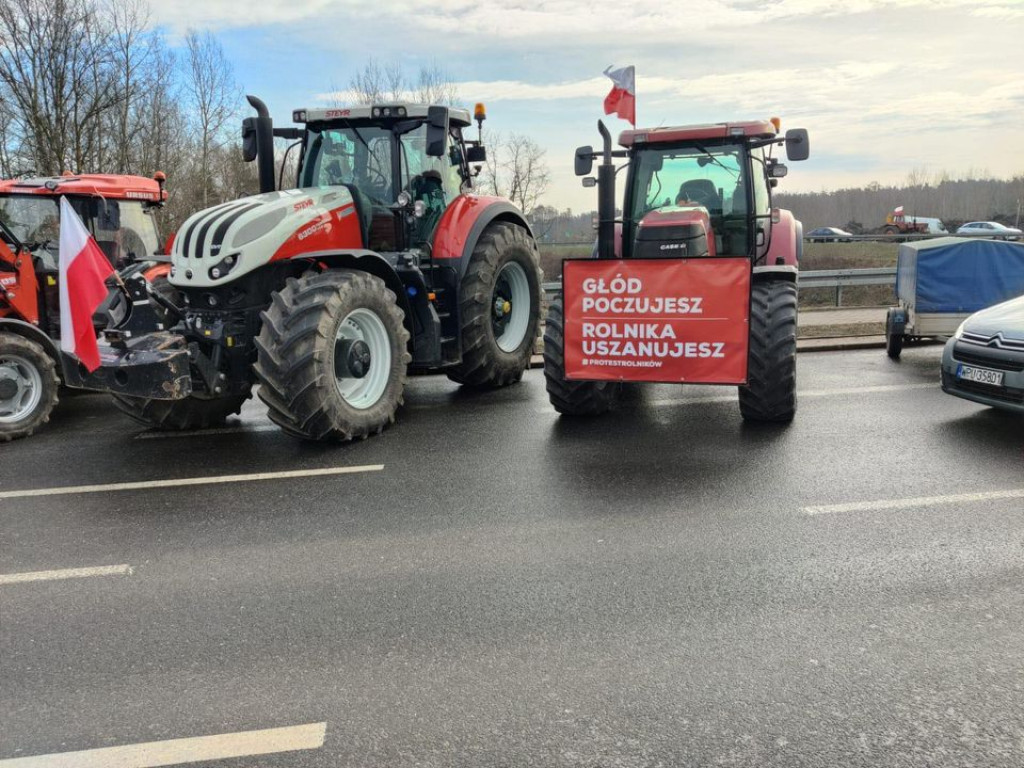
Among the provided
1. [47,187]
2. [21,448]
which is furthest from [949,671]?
[47,187]

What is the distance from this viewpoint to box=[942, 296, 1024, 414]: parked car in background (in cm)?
676

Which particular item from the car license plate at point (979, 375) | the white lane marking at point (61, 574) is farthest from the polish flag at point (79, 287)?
the car license plate at point (979, 375)

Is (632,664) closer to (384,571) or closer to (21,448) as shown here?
(384,571)

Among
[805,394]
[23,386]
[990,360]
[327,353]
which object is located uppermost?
[327,353]

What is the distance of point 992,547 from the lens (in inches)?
178

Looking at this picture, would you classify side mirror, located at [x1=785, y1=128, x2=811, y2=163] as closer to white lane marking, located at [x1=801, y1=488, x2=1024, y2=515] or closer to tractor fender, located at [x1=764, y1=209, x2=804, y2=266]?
tractor fender, located at [x1=764, y1=209, x2=804, y2=266]

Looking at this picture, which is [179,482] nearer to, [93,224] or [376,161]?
[376,161]

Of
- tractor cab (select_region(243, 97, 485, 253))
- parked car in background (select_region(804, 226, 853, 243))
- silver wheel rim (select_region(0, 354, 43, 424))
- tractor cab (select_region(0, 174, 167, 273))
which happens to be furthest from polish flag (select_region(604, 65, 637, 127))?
parked car in background (select_region(804, 226, 853, 243))

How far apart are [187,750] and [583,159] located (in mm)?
7060

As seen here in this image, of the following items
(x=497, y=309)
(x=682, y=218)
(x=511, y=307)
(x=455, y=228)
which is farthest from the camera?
(x=511, y=307)

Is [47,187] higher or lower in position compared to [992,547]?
higher

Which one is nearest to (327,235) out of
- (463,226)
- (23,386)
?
(463,226)

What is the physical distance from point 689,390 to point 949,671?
5.88 metres

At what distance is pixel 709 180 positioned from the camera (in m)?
8.55
